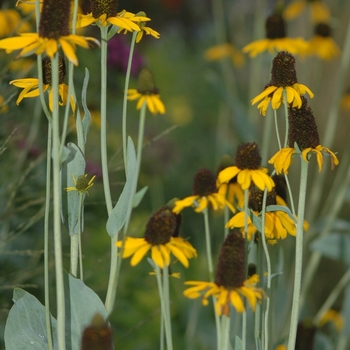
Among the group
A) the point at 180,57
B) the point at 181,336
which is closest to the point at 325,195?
the point at 181,336

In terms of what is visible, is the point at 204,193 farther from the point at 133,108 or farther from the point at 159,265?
the point at 133,108

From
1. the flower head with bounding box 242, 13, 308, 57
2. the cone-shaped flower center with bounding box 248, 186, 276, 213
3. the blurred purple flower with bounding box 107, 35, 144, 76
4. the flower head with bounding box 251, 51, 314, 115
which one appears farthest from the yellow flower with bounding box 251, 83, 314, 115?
the blurred purple flower with bounding box 107, 35, 144, 76

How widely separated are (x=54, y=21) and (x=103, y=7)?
0.12 metres

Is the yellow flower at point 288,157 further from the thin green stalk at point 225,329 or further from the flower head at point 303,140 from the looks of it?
the thin green stalk at point 225,329

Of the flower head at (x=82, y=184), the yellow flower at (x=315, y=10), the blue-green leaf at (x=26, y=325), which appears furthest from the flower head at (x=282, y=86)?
the yellow flower at (x=315, y=10)

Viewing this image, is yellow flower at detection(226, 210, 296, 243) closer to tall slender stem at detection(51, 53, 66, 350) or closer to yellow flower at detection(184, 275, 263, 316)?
yellow flower at detection(184, 275, 263, 316)

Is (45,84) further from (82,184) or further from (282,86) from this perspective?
(282,86)

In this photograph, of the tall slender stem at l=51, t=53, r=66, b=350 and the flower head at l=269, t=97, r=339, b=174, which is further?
the flower head at l=269, t=97, r=339, b=174

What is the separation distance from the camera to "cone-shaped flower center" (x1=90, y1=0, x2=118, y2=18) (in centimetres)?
70

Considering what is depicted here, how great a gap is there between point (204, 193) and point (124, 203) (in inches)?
6.4

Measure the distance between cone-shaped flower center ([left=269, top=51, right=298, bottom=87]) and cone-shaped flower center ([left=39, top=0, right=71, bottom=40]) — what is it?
0.26 m

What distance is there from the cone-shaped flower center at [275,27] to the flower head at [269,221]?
1.99 ft

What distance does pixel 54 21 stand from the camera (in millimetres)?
598

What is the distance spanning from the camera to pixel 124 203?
2.30 feet
